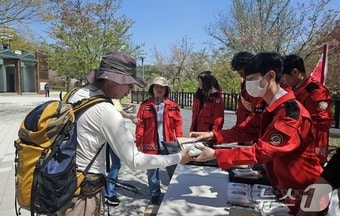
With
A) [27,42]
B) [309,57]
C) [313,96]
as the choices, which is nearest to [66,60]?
[27,42]

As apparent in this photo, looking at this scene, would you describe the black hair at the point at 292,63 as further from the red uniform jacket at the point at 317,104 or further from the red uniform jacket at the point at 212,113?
the red uniform jacket at the point at 212,113

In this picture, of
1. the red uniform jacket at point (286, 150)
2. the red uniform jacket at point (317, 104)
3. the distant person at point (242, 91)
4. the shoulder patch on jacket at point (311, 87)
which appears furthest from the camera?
the distant person at point (242, 91)

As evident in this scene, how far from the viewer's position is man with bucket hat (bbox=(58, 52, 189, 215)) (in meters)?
1.59

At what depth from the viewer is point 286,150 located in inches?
58.0

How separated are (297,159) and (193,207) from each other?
0.72 m

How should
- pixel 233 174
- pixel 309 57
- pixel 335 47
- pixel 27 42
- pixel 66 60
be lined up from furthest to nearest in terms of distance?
1. pixel 27 42
2. pixel 66 60
3. pixel 309 57
4. pixel 335 47
5. pixel 233 174

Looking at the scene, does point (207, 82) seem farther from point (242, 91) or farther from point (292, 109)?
point (292, 109)

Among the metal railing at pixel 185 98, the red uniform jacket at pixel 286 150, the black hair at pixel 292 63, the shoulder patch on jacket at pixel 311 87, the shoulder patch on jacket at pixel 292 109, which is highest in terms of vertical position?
the black hair at pixel 292 63

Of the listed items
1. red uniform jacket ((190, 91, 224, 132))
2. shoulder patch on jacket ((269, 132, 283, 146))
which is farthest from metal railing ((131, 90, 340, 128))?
shoulder patch on jacket ((269, 132, 283, 146))

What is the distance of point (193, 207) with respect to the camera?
1933mm

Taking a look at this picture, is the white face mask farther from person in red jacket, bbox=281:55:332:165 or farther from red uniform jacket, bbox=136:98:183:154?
red uniform jacket, bbox=136:98:183:154

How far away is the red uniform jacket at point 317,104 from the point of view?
285cm

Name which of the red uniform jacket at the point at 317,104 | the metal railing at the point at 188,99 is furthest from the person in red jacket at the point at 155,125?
the metal railing at the point at 188,99

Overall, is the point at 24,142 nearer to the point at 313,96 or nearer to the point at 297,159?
the point at 297,159
